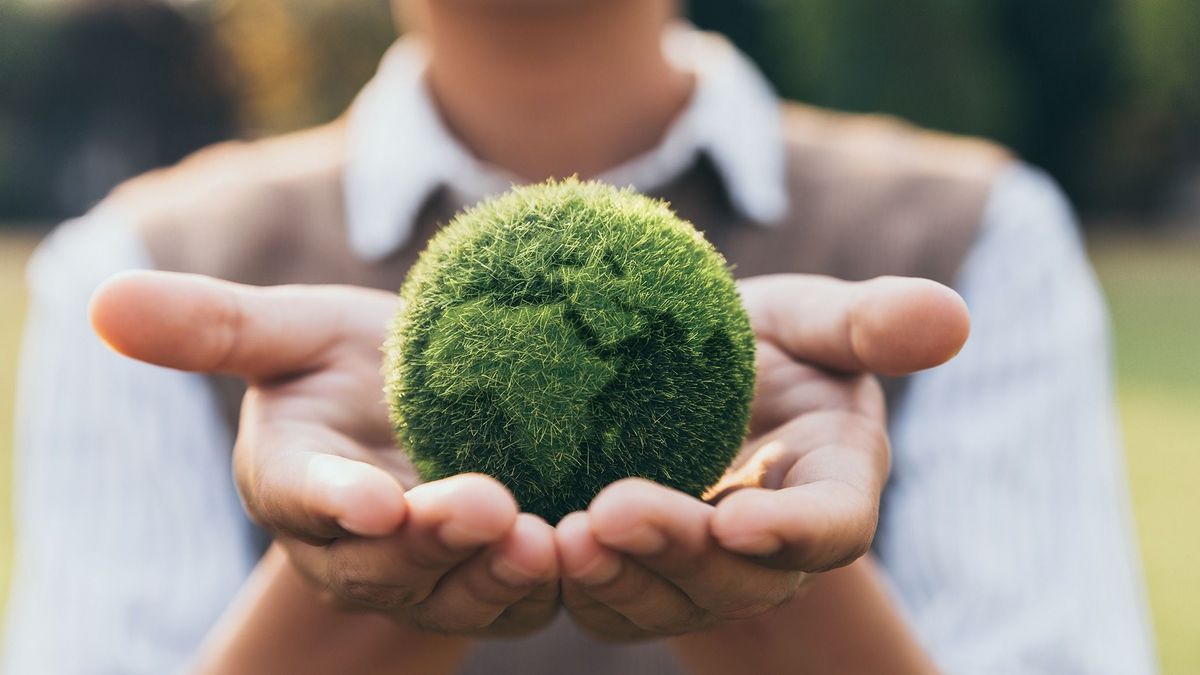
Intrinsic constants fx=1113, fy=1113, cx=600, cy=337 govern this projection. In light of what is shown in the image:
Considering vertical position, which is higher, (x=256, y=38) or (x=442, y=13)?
(x=442, y=13)

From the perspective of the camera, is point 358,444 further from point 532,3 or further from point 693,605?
point 532,3

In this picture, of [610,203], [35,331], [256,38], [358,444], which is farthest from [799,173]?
[256,38]

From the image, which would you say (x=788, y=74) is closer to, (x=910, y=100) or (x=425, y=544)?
(x=910, y=100)

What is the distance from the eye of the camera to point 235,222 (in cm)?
335

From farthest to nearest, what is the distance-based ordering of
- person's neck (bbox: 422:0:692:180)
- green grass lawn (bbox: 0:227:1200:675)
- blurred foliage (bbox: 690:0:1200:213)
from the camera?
blurred foliage (bbox: 690:0:1200:213) < green grass lawn (bbox: 0:227:1200:675) < person's neck (bbox: 422:0:692:180)

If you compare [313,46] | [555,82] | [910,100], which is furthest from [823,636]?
[313,46]

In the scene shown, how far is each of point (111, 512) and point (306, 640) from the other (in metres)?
1.03

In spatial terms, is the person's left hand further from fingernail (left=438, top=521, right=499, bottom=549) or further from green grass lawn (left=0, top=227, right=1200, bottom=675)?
green grass lawn (left=0, top=227, right=1200, bottom=675)

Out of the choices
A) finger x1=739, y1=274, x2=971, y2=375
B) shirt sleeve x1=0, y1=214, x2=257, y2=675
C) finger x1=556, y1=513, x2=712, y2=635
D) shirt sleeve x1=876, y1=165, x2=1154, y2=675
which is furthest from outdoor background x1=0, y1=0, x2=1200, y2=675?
finger x1=556, y1=513, x2=712, y2=635

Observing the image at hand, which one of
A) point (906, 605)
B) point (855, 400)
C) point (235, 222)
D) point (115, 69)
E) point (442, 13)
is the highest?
point (442, 13)

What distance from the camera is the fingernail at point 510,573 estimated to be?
159cm

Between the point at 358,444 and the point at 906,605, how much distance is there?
173 centimetres

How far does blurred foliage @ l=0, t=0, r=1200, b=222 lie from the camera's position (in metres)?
19.8

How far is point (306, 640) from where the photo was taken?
2283 millimetres
